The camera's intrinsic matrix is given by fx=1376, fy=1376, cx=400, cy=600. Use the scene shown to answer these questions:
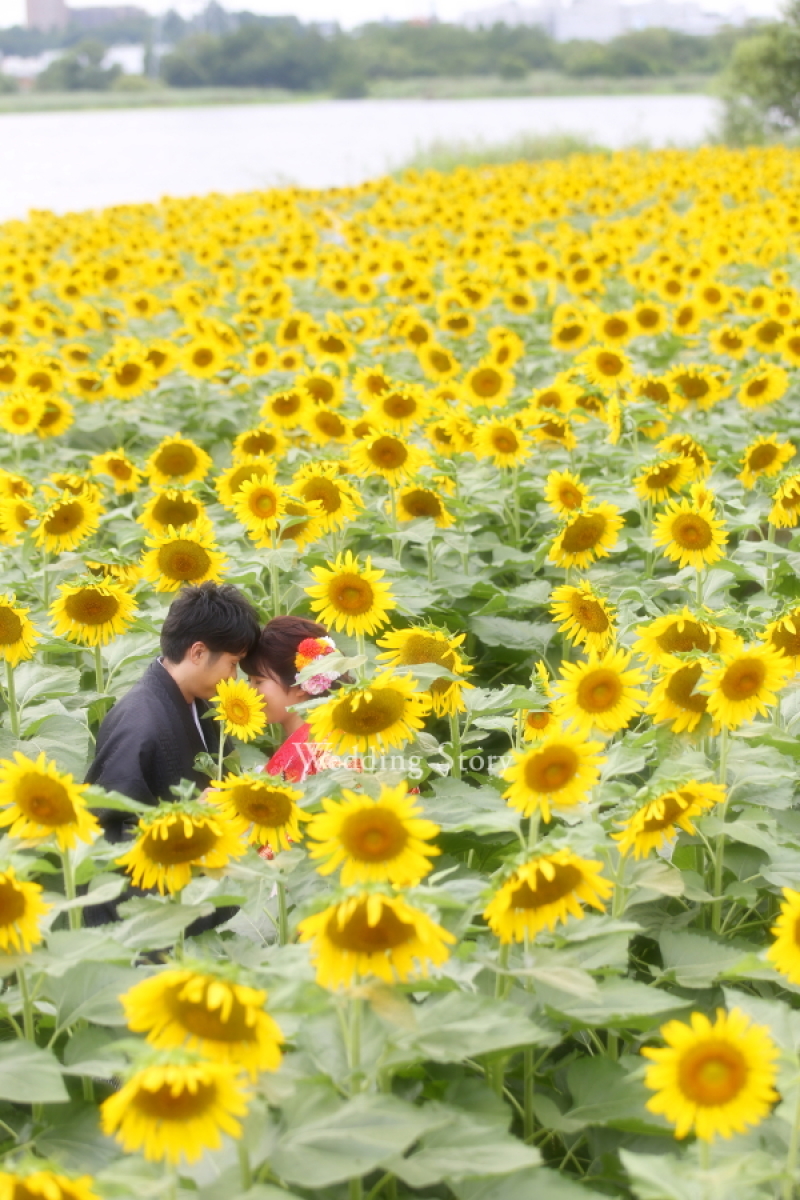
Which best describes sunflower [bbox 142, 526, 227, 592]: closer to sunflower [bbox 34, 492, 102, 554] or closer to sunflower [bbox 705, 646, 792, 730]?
sunflower [bbox 34, 492, 102, 554]

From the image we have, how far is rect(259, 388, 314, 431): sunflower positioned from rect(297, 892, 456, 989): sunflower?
13.7 ft

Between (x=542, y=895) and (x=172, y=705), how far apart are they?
181 centimetres

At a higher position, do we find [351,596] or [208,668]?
[351,596]

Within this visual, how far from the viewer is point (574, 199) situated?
1703cm

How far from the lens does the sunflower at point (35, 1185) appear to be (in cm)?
164

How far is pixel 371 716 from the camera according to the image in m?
2.72

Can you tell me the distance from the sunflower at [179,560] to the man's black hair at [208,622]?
362 millimetres

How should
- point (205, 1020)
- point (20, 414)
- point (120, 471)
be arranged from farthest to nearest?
point (20, 414) → point (120, 471) → point (205, 1020)

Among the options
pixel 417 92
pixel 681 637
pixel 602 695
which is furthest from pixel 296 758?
pixel 417 92

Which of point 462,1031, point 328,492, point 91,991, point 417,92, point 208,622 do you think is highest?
point 417,92

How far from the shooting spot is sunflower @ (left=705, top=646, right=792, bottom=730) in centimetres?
271

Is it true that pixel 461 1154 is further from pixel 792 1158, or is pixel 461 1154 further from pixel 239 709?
pixel 239 709

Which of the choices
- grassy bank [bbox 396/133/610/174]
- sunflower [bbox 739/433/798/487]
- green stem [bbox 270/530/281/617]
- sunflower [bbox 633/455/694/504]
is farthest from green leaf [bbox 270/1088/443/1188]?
grassy bank [bbox 396/133/610/174]

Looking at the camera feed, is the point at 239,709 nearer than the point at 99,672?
Yes
